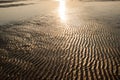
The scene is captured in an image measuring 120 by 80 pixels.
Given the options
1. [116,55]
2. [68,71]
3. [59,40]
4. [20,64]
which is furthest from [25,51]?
[116,55]

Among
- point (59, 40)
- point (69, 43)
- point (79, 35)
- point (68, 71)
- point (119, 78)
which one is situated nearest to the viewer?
point (119, 78)

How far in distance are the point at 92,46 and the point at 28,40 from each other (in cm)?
544

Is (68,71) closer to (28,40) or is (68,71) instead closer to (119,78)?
(119,78)

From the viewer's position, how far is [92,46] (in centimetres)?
1287

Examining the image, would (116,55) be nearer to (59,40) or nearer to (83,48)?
(83,48)

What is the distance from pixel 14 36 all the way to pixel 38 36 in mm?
2234

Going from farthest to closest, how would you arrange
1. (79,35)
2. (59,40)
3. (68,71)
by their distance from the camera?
(79,35)
(59,40)
(68,71)

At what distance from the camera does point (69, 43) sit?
13.9 metres

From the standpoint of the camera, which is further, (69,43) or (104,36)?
(104,36)

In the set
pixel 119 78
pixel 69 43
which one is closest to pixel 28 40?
pixel 69 43

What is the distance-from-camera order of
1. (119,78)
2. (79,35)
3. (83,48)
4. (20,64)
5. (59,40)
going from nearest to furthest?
(119,78), (20,64), (83,48), (59,40), (79,35)

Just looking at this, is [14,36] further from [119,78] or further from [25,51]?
[119,78]

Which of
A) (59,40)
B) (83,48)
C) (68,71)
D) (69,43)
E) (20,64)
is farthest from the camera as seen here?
(59,40)

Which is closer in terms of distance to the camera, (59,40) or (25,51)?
(25,51)
